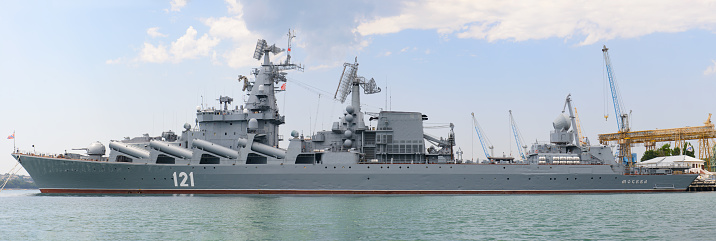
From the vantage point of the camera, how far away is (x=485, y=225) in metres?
19.5

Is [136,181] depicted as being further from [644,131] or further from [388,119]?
[644,131]

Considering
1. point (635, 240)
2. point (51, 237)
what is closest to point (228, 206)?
point (51, 237)

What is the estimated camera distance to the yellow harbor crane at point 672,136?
195ft

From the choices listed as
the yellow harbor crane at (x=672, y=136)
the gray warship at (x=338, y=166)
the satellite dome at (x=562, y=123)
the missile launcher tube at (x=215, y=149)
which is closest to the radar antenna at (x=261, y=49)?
the gray warship at (x=338, y=166)

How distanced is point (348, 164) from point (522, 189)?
40.7 feet

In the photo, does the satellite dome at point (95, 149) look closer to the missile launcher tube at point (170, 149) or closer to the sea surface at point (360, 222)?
the missile launcher tube at point (170, 149)

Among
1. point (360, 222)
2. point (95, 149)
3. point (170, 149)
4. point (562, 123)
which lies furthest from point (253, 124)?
point (562, 123)

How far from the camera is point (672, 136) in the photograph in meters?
61.7

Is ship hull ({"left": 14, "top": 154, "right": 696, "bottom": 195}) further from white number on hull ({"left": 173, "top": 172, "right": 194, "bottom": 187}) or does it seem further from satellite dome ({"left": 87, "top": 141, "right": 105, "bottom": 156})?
satellite dome ({"left": 87, "top": 141, "right": 105, "bottom": 156})

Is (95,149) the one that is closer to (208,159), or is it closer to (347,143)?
(208,159)

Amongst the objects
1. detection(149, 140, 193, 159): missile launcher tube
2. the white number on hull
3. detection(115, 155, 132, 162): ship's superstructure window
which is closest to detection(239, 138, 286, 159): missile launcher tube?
detection(149, 140, 193, 159): missile launcher tube

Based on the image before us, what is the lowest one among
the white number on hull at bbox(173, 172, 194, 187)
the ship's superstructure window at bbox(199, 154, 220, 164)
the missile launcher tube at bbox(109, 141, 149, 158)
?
the white number on hull at bbox(173, 172, 194, 187)

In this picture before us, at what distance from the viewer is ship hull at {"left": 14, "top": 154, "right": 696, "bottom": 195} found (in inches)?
1486

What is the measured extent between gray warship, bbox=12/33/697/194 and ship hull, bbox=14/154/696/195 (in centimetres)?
7
